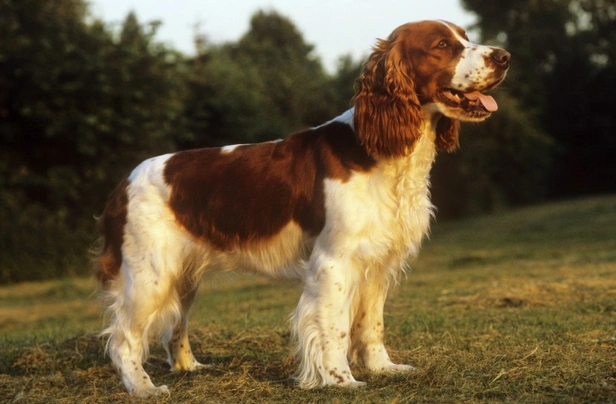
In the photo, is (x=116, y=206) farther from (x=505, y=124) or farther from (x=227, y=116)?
(x=505, y=124)

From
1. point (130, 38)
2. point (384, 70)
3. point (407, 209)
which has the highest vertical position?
point (130, 38)

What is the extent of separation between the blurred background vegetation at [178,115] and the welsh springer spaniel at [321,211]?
1083 cm

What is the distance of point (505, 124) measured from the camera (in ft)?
99.5

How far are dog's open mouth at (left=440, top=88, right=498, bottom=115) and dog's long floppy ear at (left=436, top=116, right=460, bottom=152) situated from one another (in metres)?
0.27

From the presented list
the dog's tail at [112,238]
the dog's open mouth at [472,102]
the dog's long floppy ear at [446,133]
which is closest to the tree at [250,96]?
the dog's tail at [112,238]

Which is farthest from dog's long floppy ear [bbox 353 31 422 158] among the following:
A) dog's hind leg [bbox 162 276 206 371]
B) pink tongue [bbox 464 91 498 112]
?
dog's hind leg [bbox 162 276 206 371]

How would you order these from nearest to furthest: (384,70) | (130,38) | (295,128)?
1. (384,70)
2. (130,38)
3. (295,128)

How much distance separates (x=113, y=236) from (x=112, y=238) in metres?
0.02

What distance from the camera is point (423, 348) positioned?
6203mm

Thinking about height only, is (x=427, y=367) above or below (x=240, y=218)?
A: below

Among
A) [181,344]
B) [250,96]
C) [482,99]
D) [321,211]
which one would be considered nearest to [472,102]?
[482,99]

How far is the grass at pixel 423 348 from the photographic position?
16.1ft

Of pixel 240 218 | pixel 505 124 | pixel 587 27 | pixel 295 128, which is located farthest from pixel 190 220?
pixel 587 27

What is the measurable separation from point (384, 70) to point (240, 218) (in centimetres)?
124
